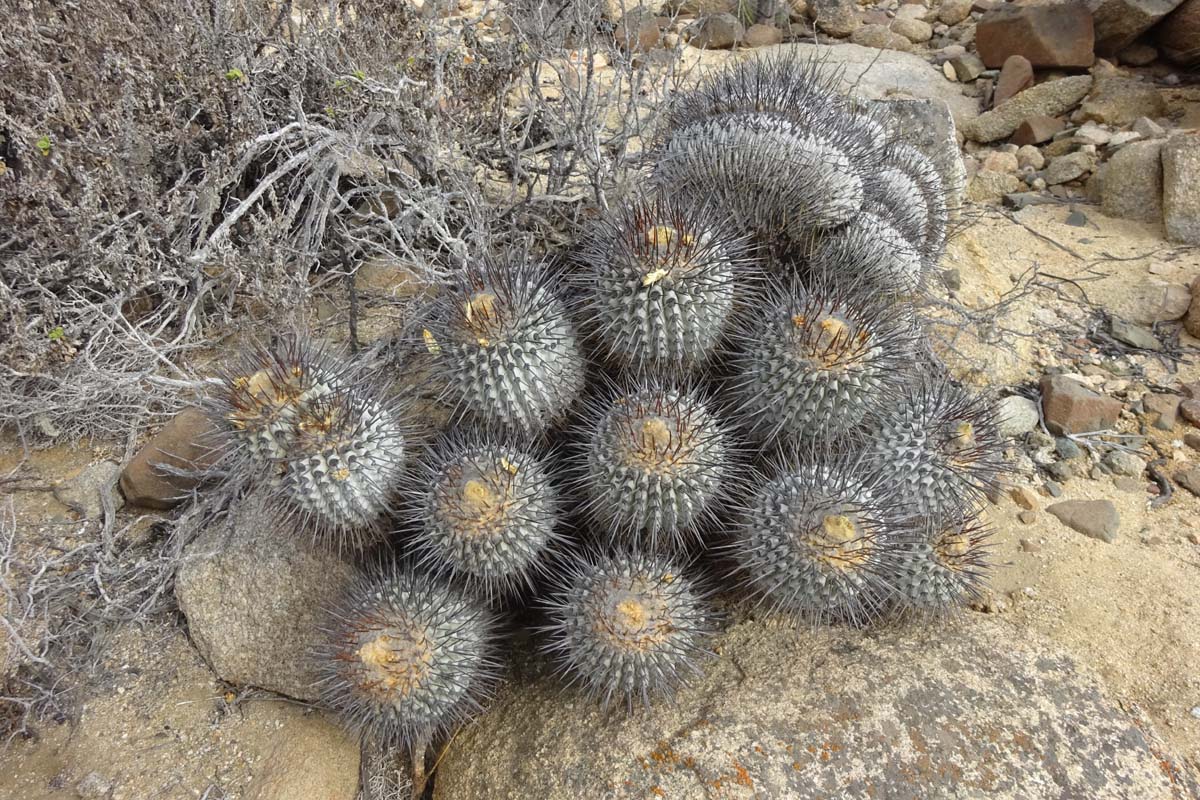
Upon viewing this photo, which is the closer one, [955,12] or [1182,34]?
[1182,34]

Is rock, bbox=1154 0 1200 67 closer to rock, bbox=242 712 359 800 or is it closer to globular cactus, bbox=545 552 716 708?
globular cactus, bbox=545 552 716 708

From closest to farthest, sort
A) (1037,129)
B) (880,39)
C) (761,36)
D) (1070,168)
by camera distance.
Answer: (1070,168), (1037,129), (761,36), (880,39)

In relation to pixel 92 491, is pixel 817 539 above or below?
above

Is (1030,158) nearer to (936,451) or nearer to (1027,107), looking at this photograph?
(1027,107)

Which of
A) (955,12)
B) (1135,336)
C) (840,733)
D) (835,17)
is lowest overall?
(1135,336)

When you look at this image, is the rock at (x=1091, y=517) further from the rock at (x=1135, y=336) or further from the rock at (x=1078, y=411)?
the rock at (x=1135, y=336)

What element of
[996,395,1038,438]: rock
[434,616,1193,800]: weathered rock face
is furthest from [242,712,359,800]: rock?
[996,395,1038,438]: rock

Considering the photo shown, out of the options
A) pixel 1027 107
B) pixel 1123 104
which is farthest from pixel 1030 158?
pixel 1123 104

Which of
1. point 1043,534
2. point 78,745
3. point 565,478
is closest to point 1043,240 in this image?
point 1043,534
